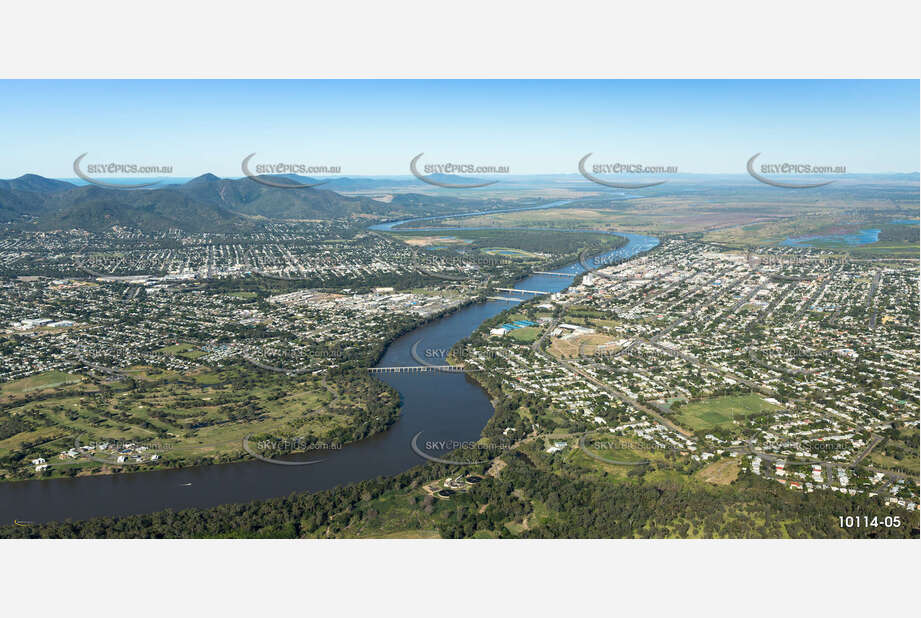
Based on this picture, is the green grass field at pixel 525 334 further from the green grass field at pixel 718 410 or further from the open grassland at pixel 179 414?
the green grass field at pixel 718 410

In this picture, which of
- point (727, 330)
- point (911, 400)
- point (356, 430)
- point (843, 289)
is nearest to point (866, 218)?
point (843, 289)

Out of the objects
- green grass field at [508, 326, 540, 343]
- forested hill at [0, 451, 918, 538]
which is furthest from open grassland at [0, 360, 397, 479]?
green grass field at [508, 326, 540, 343]

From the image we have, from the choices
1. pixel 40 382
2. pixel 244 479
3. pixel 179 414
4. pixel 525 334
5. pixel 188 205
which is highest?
pixel 188 205

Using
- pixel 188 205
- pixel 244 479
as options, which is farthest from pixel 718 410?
pixel 188 205

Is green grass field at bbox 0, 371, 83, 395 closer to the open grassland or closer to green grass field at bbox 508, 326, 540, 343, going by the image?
the open grassland

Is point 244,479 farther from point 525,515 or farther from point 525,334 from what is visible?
point 525,334
